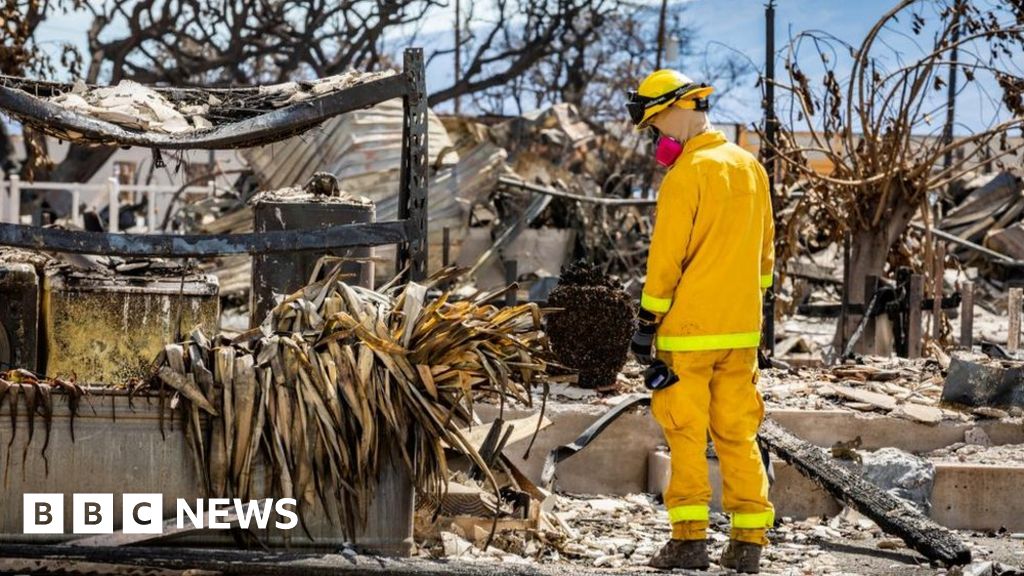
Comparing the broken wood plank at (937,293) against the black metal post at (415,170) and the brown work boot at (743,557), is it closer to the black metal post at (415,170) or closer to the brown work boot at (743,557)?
the brown work boot at (743,557)

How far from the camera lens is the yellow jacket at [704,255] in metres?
5.68

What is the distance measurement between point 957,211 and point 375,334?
68.8 feet

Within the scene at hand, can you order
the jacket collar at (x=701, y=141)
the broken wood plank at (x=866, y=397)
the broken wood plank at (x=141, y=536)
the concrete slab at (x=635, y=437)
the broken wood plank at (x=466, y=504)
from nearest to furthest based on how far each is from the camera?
the broken wood plank at (x=141, y=536) < the jacket collar at (x=701, y=141) < the broken wood plank at (x=466, y=504) < the concrete slab at (x=635, y=437) < the broken wood plank at (x=866, y=397)

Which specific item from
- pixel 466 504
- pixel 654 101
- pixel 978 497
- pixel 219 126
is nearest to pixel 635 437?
pixel 978 497

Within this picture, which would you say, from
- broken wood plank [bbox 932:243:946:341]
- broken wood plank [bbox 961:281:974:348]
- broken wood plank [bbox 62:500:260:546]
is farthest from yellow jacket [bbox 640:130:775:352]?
broken wood plank [bbox 961:281:974:348]

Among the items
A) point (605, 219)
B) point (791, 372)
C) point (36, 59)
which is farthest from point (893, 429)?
point (36, 59)

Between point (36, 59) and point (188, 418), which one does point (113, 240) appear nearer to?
point (188, 418)

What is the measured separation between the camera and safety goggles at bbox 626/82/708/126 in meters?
5.88

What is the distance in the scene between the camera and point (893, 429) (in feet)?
27.4

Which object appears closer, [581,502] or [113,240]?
[113,240]

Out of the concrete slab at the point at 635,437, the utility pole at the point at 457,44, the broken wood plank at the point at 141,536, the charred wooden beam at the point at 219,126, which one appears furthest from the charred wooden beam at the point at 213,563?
the utility pole at the point at 457,44

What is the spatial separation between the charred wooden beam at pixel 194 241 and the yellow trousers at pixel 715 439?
1356 mm

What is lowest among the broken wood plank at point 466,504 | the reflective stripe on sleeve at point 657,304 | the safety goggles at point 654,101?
the broken wood plank at point 466,504

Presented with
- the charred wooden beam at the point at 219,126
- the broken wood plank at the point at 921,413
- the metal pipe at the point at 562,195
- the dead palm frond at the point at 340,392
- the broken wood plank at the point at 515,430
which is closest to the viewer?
the dead palm frond at the point at 340,392
